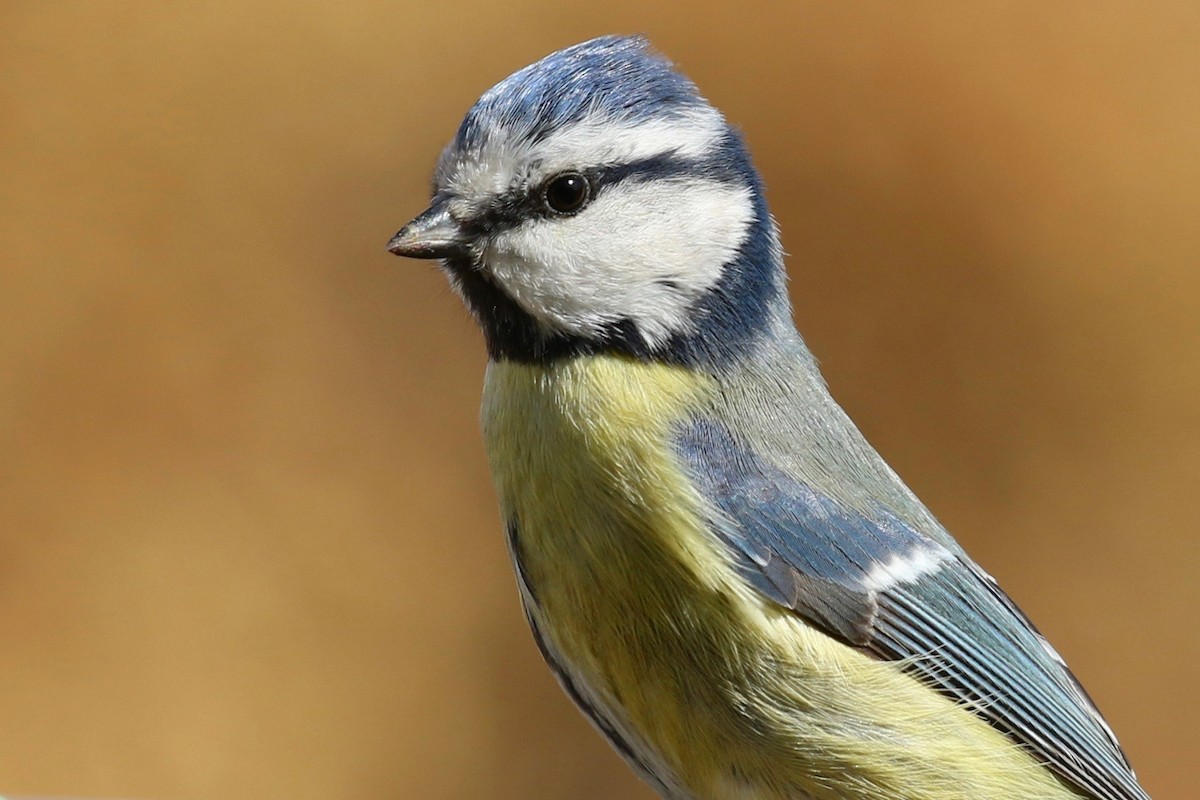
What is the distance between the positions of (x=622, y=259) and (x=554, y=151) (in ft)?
0.34

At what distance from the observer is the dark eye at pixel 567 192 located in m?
1.12

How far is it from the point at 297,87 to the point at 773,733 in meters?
1.88

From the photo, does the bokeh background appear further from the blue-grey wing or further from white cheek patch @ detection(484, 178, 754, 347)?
white cheek patch @ detection(484, 178, 754, 347)

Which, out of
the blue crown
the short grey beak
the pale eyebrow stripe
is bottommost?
the short grey beak

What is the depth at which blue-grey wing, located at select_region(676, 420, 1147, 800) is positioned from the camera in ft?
3.74

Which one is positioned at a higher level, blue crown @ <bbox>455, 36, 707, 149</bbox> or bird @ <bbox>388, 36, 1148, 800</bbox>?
blue crown @ <bbox>455, 36, 707, 149</bbox>

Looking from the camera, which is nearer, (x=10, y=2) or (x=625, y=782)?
(x=625, y=782)

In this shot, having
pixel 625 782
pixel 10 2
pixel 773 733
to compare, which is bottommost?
pixel 625 782

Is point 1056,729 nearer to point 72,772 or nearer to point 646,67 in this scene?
point 646,67

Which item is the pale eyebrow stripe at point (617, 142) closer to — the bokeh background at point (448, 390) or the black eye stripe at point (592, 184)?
the black eye stripe at point (592, 184)

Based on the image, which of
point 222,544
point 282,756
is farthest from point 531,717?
point 222,544

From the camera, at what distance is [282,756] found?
236cm

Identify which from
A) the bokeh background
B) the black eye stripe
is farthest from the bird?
the bokeh background

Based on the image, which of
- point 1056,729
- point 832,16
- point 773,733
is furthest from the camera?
point 832,16
